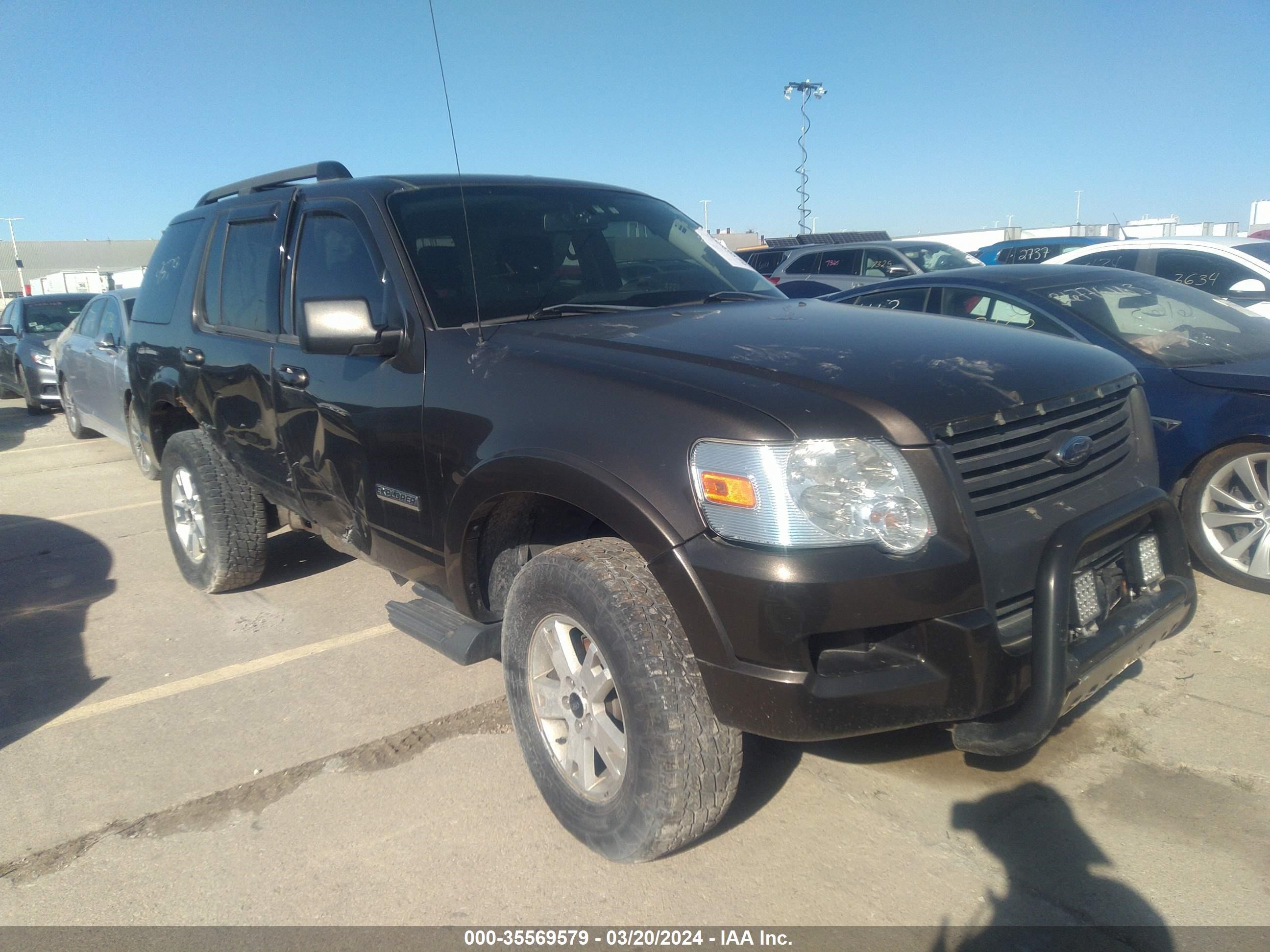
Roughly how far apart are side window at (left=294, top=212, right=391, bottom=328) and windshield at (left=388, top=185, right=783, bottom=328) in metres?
0.20

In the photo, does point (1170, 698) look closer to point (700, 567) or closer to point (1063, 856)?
point (1063, 856)

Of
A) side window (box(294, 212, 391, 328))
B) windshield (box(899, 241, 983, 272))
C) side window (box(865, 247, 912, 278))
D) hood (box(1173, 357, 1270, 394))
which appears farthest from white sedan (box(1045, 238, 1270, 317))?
side window (box(294, 212, 391, 328))

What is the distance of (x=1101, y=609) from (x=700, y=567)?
4.03 feet

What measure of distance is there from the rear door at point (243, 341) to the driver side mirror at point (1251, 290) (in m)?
7.38

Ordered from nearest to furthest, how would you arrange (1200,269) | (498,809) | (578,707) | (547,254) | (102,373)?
(578,707)
(498,809)
(547,254)
(1200,269)
(102,373)

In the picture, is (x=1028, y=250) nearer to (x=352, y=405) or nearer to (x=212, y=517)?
(x=212, y=517)

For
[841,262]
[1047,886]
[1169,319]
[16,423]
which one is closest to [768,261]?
[841,262]

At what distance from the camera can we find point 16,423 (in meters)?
12.2

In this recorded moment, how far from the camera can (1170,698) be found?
3.43 metres

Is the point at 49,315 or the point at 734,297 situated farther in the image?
the point at 49,315

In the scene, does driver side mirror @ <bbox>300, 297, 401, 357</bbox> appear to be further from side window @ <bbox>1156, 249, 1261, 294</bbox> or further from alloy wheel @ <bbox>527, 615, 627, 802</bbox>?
side window @ <bbox>1156, 249, 1261, 294</bbox>

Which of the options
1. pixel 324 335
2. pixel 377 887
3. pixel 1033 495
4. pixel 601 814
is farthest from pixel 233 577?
pixel 1033 495

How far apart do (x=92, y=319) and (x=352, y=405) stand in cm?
723

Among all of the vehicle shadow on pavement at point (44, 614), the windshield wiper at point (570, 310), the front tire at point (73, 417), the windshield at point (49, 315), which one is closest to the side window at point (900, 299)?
the windshield wiper at point (570, 310)
